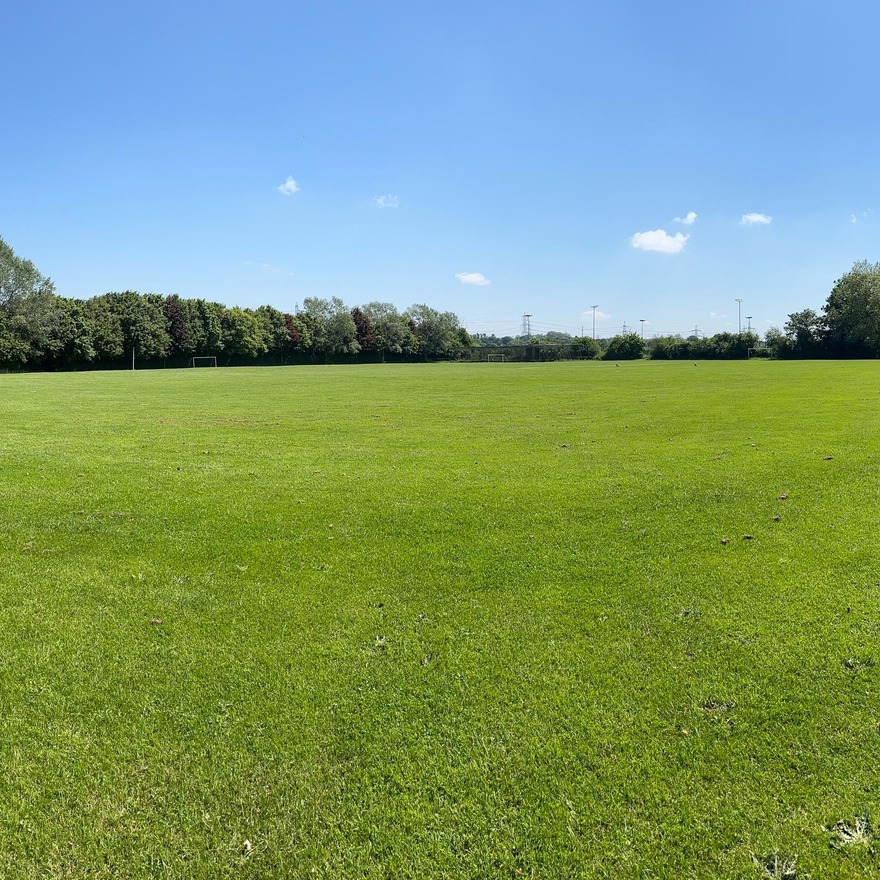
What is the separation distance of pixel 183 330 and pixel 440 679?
9607 cm

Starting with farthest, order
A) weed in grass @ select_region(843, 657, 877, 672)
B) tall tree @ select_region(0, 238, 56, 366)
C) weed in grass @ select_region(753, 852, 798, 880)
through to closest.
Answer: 1. tall tree @ select_region(0, 238, 56, 366)
2. weed in grass @ select_region(843, 657, 877, 672)
3. weed in grass @ select_region(753, 852, 798, 880)

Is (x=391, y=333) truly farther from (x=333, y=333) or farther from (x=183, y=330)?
(x=183, y=330)

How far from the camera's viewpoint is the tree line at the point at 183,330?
235 feet

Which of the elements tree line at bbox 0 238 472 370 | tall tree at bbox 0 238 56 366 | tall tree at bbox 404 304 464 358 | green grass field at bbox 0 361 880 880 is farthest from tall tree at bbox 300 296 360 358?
green grass field at bbox 0 361 880 880

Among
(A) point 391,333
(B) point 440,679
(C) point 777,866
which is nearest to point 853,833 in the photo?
(C) point 777,866

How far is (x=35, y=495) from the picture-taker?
27.3ft

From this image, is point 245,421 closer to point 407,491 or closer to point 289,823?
point 407,491

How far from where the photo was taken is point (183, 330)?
3536 inches

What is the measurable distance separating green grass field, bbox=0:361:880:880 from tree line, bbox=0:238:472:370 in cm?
7871

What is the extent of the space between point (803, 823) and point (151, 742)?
3395mm

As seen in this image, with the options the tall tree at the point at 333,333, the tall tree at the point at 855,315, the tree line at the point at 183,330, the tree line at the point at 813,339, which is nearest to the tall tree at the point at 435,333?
the tree line at the point at 183,330

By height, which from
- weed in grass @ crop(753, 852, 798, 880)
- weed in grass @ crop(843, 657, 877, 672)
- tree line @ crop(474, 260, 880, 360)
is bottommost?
weed in grass @ crop(753, 852, 798, 880)

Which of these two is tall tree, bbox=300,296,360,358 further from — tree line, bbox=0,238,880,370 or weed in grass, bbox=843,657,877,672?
weed in grass, bbox=843,657,877,672

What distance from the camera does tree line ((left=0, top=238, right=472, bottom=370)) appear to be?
2820 inches
